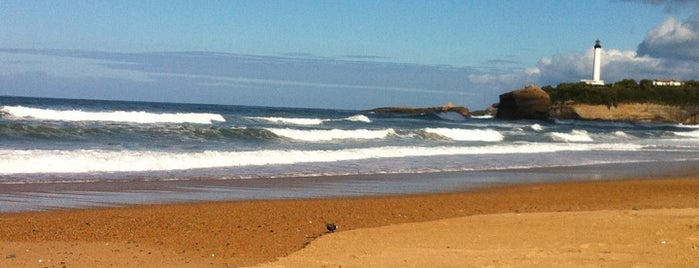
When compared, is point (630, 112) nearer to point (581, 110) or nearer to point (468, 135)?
point (581, 110)

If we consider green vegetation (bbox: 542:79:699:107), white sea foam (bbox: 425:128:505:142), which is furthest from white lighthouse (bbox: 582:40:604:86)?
white sea foam (bbox: 425:128:505:142)

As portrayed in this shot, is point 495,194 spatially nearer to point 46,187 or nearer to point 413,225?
point 413,225

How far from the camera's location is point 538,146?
31.1 metres

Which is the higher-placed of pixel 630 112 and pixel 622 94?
pixel 622 94

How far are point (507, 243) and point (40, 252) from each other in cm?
423

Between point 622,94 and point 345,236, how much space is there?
93.9 meters

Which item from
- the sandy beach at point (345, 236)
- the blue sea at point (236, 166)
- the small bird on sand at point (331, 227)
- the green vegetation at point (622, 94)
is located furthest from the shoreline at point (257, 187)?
the green vegetation at point (622, 94)

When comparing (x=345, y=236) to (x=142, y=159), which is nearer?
(x=345, y=236)

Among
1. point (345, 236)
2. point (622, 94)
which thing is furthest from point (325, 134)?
point (622, 94)

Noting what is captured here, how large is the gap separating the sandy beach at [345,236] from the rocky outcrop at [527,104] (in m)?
75.7

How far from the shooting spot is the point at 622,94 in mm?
96000

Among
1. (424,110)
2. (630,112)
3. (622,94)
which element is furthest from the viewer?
(424,110)

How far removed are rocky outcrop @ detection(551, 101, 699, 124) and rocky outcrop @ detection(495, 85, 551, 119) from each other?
3847 millimetres

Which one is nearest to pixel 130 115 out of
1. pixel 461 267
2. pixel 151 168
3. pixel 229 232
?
pixel 151 168
